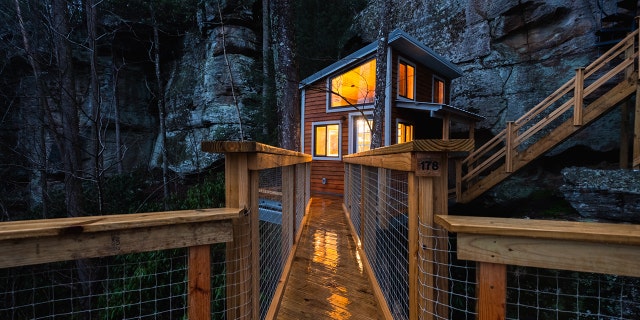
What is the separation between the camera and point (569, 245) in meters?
0.98

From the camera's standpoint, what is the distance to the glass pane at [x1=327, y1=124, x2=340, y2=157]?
36.4 ft

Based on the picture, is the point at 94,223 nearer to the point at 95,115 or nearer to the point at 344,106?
the point at 95,115

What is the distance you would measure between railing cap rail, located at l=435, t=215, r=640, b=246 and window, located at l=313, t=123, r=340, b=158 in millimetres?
9765

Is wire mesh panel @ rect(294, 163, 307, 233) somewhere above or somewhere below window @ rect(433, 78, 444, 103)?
below

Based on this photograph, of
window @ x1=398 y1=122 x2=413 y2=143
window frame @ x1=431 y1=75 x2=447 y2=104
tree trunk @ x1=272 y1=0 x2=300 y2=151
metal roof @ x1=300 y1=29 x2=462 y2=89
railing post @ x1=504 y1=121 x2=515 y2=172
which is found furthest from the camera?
window frame @ x1=431 y1=75 x2=447 y2=104

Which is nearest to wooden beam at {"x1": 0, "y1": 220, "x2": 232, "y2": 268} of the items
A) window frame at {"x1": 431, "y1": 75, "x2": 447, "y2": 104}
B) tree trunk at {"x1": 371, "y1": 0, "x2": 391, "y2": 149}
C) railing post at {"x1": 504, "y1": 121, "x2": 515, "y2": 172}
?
tree trunk at {"x1": 371, "y1": 0, "x2": 391, "y2": 149}

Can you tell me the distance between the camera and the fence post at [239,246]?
1504 mm

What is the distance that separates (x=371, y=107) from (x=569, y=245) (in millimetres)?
9602

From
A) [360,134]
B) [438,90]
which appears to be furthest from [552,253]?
[438,90]

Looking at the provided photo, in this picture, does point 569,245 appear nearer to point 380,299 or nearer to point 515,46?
point 380,299

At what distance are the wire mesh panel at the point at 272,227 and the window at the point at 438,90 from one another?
1111 cm

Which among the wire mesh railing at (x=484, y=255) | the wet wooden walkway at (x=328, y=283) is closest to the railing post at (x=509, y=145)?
the wet wooden walkway at (x=328, y=283)

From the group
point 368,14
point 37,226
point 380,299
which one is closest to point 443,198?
point 380,299

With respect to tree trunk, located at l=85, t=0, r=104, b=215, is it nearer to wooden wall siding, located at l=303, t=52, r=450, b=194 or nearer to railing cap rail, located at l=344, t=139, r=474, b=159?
railing cap rail, located at l=344, t=139, r=474, b=159
